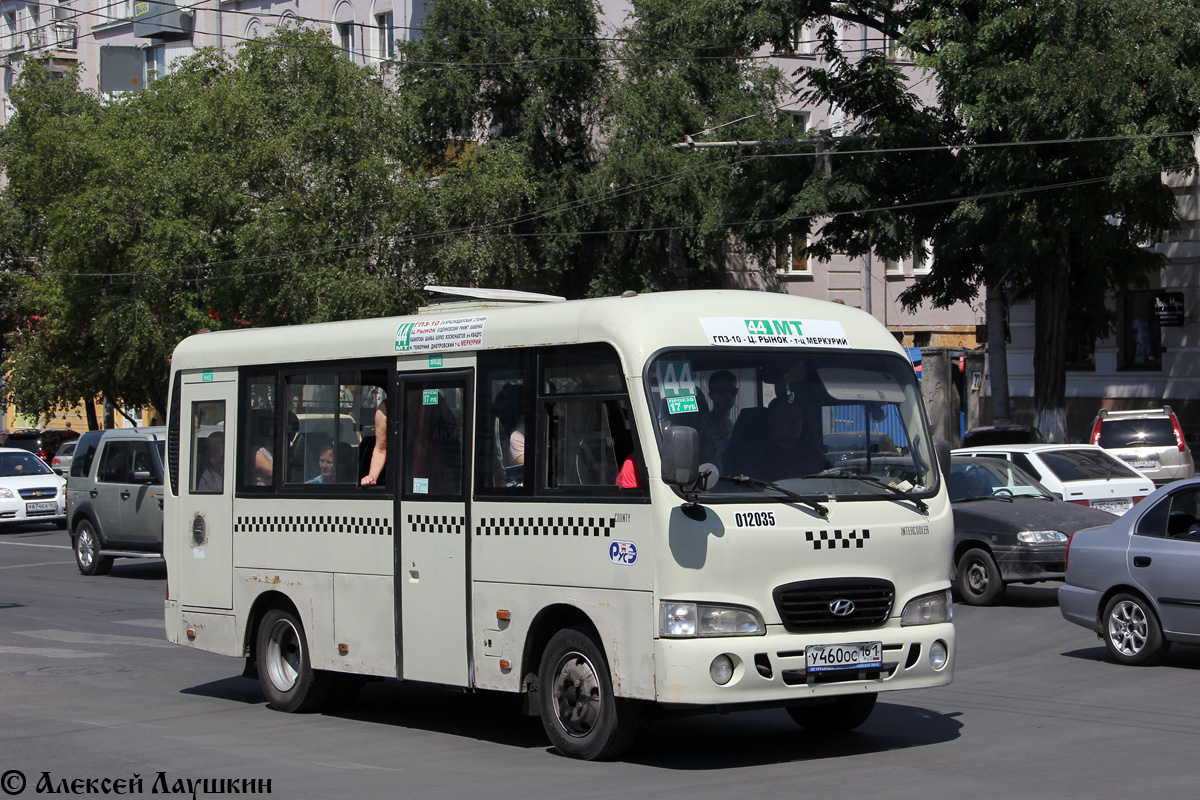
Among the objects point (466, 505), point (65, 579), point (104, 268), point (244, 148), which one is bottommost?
point (65, 579)

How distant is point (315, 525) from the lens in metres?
10.3

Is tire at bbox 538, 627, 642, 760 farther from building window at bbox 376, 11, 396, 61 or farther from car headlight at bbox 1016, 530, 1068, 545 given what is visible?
building window at bbox 376, 11, 396, 61

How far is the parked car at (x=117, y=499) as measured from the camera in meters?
21.0

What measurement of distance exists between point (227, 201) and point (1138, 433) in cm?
2075

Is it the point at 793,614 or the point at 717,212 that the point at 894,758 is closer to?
the point at 793,614

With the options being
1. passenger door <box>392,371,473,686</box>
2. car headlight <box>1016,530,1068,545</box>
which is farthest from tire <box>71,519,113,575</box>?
passenger door <box>392,371,473,686</box>

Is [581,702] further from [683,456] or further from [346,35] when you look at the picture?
[346,35]

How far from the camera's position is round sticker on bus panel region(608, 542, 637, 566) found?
26.3ft

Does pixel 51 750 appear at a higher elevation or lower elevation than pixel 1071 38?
lower

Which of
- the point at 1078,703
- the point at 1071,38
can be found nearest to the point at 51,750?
the point at 1078,703

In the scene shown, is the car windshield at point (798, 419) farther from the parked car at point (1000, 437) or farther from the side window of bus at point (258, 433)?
the parked car at point (1000, 437)

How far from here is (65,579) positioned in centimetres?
2158

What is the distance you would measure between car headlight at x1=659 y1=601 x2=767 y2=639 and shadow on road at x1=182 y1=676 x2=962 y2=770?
902 mm

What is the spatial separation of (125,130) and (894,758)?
3483cm
